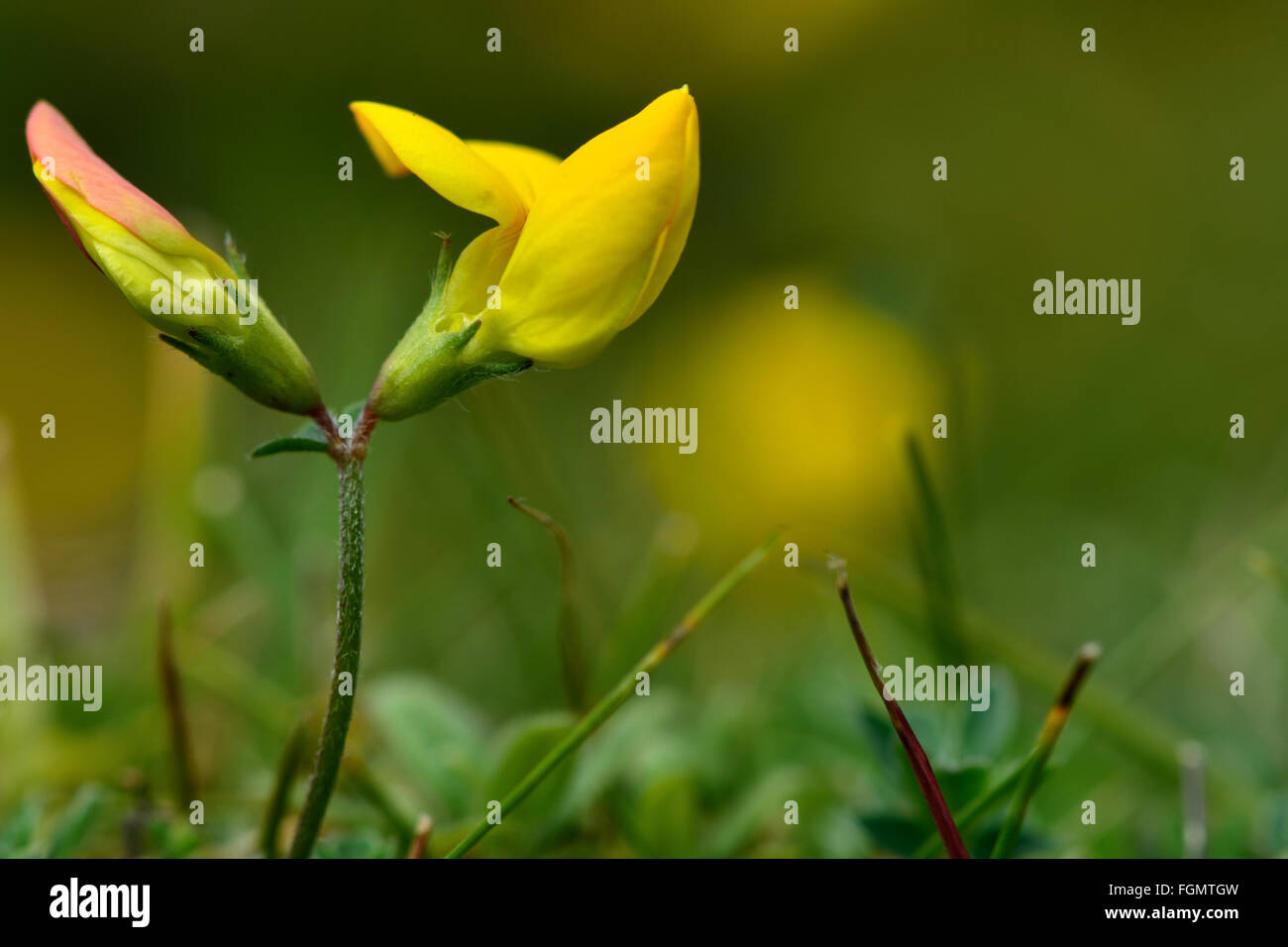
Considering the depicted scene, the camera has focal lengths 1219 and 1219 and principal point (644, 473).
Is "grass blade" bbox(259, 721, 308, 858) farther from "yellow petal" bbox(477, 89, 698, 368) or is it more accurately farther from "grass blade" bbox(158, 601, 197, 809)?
"yellow petal" bbox(477, 89, 698, 368)

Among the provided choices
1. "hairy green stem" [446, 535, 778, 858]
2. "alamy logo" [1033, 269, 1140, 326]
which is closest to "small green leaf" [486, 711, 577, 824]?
"hairy green stem" [446, 535, 778, 858]

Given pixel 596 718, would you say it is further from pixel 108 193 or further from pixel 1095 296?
pixel 1095 296

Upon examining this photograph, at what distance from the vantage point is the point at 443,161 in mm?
995

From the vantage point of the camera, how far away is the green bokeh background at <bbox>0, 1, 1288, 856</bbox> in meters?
1.57

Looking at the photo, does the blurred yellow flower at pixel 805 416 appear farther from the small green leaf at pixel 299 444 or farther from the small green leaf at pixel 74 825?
the small green leaf at pixel 299 444

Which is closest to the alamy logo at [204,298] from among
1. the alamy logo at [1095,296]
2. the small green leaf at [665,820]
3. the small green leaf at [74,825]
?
the small green leaf at [74,825]

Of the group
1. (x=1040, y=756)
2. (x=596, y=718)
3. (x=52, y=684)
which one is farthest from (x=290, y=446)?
→ (x=52, y=684)

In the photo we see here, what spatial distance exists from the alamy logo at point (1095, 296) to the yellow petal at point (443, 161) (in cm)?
334

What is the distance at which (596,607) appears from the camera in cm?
221

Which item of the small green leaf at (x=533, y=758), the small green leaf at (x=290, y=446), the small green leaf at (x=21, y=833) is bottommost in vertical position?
the small green leaf at (x=21, y=833)
